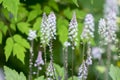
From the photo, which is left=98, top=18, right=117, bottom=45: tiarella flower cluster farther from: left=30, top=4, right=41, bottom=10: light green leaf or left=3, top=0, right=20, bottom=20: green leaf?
left=30, top=4, right=41, bottom=10: light green leaf

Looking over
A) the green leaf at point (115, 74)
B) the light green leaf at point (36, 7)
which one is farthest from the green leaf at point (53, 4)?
the green leaf at point (115, 74)

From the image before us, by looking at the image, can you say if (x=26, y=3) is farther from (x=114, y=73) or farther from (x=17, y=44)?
(x=114, y=73)

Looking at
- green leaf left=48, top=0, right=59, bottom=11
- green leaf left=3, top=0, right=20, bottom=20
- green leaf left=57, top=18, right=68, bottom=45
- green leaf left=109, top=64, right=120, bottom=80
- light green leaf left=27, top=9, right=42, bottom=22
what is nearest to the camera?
green leaf left=109, top=64, right=120, bottom=80

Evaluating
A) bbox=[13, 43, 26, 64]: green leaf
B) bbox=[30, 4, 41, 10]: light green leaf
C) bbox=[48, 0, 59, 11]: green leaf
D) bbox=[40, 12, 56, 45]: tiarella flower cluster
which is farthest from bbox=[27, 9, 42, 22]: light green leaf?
bbox=[40, 12, 56, 45]: tiarella flower cluster

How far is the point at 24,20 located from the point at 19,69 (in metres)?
0.47

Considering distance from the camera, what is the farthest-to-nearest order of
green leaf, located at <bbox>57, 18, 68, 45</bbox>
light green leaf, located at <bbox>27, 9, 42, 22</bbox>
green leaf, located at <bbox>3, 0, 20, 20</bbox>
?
1. light green leaf, located at <bbox>27, 9, 42, 22</bbox>
2. green leaf, located at <bbox>57, 18, 68, 45</bbox>
3. green leaf, located at <bbox>3, 0, 20, 20</bbox>

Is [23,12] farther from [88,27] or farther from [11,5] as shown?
[88,27]

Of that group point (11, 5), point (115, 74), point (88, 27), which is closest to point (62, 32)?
point (11, 5)

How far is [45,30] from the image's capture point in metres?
1.76

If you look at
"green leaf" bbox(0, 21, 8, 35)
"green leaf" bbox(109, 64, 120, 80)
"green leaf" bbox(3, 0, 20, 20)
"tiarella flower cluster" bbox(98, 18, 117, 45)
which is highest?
"green leaf" bbox(3, 0, 20, 20)

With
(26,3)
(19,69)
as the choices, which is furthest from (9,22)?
(19,69)

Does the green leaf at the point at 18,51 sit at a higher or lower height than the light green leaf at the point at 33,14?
lower

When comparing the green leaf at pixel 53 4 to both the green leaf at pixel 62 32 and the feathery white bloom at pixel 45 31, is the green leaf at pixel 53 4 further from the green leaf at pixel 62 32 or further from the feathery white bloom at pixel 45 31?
the feathery white bloom at pixel 45 31

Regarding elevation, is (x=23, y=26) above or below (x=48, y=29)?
below
